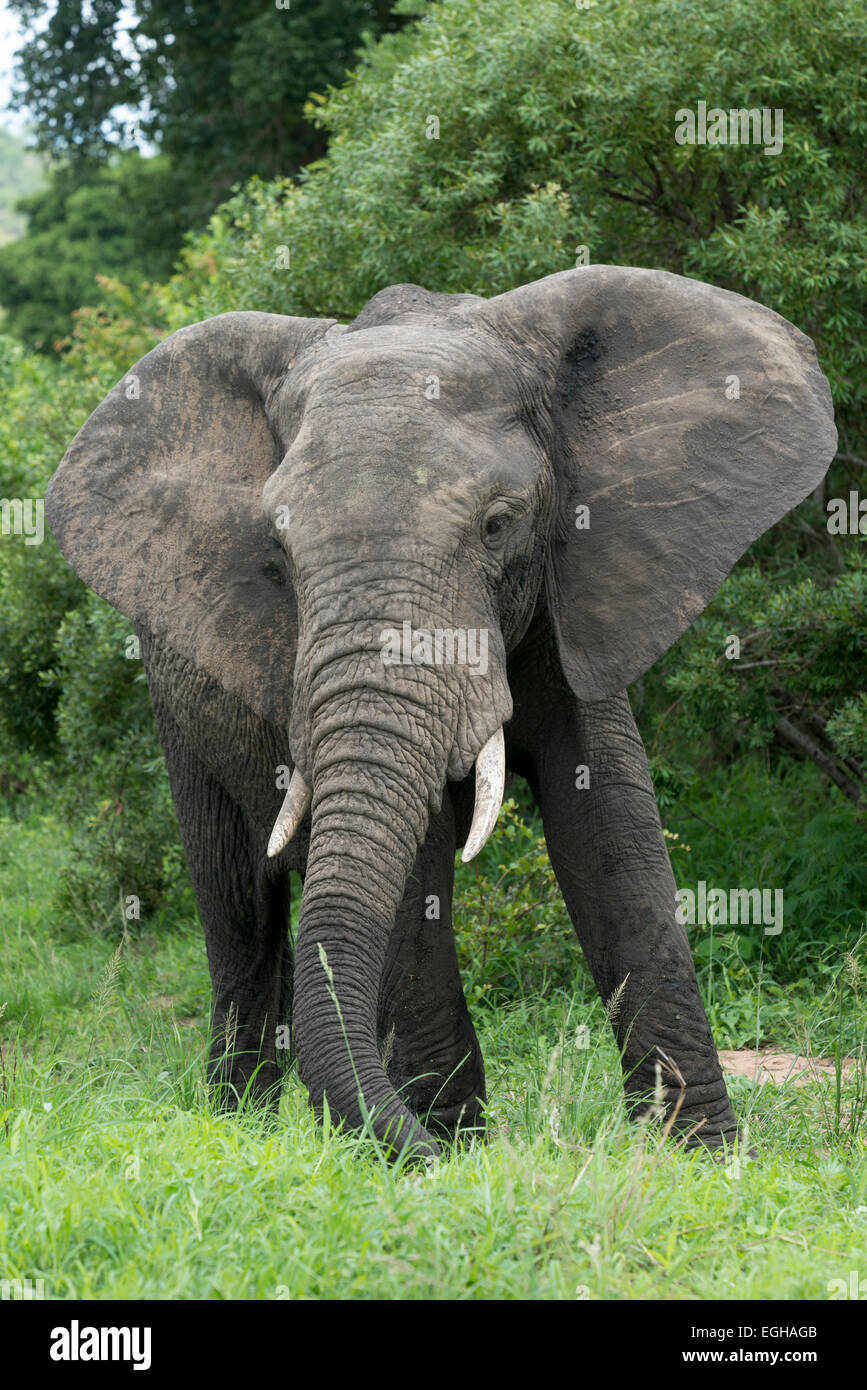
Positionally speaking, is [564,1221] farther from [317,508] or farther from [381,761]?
[317,508]

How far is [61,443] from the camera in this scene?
10.8m

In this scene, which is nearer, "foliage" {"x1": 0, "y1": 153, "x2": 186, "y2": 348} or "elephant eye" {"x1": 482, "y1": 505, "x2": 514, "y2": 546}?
"elephant eye" {"x1": 482, "y1": 505, "x2": 514, "y2": 546}

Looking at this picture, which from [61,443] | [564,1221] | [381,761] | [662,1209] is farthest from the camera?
[61,443]

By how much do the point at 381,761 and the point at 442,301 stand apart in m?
1.60

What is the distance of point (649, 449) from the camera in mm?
4859

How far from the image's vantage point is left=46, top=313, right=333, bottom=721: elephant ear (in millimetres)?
4855

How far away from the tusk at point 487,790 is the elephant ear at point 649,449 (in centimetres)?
61

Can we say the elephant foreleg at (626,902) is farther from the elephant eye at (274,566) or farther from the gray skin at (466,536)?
the elephant eye at (274,566)

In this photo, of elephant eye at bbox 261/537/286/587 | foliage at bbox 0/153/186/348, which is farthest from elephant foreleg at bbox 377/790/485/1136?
foliage at bbox 0/153/186/348

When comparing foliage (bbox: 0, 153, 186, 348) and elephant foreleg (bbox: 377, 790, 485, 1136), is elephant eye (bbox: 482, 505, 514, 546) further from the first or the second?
foliage (bbox: 0, 153, 186, 348)

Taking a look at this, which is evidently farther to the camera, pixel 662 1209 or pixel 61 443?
pixel 61 443

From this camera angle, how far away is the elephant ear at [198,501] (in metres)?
4.86

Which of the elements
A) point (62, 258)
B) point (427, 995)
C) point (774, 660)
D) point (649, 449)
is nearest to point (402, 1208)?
point (427, 995)
